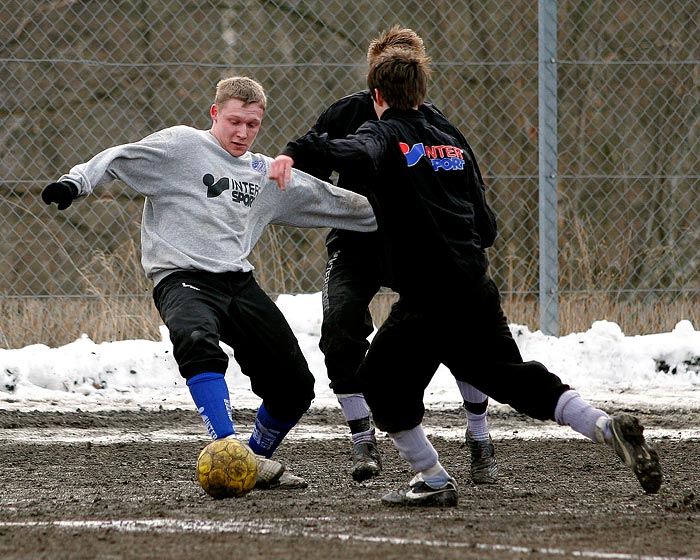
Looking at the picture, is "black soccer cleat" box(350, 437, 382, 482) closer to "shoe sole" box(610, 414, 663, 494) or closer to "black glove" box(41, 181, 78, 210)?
"shoe sole" box(610, 414, 663, 494)

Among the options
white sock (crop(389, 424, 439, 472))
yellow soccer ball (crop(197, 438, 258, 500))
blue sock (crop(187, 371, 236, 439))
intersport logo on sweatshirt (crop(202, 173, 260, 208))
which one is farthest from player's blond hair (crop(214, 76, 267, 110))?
white sock (crop(389, 424, 439, 472))

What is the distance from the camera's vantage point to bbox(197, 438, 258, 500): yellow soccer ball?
4586mm

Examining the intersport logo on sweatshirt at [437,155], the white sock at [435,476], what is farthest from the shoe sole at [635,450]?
the intersport logo on sweatshirt at [437,155]

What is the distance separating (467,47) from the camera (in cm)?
1261

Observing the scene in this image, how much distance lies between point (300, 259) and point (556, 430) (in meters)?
6.34

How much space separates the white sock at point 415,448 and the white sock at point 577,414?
51cm

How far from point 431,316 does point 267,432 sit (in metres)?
1.28

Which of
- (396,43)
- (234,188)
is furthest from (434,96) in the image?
(234,188)

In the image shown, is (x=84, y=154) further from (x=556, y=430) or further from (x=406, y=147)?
(x=406, y=147)

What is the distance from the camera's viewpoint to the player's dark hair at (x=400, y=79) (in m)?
4.58

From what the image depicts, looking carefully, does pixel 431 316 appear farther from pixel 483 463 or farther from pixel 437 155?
pixel 483 463

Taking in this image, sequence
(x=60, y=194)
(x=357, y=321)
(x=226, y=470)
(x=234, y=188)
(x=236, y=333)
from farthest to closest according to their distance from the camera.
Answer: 1. (x=357, y=321)
2. (x=234, y=188)
3. (x=236, y=333)
4. (x=60, y=194)
5. (x=226, y=470)

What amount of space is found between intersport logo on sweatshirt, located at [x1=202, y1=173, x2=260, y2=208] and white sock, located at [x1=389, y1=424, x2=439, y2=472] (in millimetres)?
1357

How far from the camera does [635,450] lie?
4.25 meters
